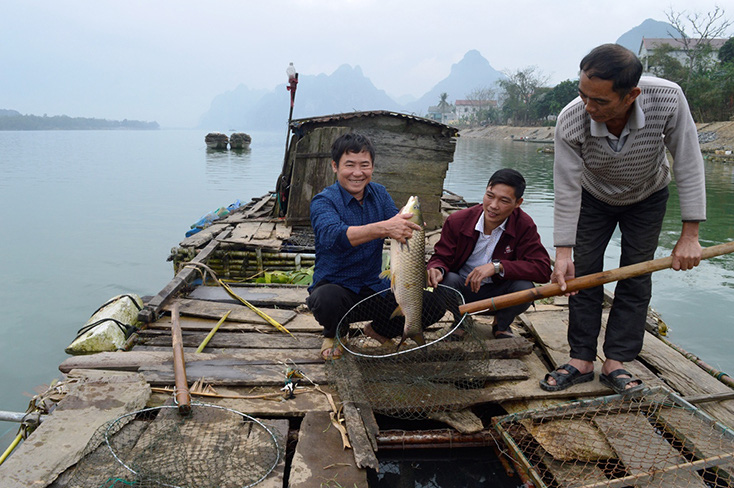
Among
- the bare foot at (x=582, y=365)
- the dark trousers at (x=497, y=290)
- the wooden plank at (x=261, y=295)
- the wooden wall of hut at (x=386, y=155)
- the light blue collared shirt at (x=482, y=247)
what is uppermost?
the wooden wall of hut at (x=386, y=155)

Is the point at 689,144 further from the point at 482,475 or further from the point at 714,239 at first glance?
the point at 714,239

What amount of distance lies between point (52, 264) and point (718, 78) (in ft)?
162

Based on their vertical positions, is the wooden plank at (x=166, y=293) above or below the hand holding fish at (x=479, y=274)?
below

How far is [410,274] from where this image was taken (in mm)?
3303

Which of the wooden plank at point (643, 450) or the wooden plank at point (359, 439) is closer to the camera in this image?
the wooden plank at point (643, 450)

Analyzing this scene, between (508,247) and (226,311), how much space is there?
2.98 meters

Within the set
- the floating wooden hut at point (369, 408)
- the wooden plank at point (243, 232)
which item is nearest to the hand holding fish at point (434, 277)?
the floating wooden hut at point (369, 408)

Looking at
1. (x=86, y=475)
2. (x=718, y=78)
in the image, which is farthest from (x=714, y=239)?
(x=718, y=78)

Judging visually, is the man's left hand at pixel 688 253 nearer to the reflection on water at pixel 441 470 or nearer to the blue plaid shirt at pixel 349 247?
the reflection on water at pixel 441 470

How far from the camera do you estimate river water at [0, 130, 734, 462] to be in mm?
8484

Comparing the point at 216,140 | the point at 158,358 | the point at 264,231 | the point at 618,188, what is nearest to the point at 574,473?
the point at 618,188

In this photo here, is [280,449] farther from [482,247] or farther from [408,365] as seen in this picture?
Result: [482,247]

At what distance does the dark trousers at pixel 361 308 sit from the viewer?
12.2 feet

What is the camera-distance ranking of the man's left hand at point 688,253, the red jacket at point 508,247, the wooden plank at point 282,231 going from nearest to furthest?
the man's left hand at point 688,253, the red jacket at point 508,247, the wooden plank at point 282,231
